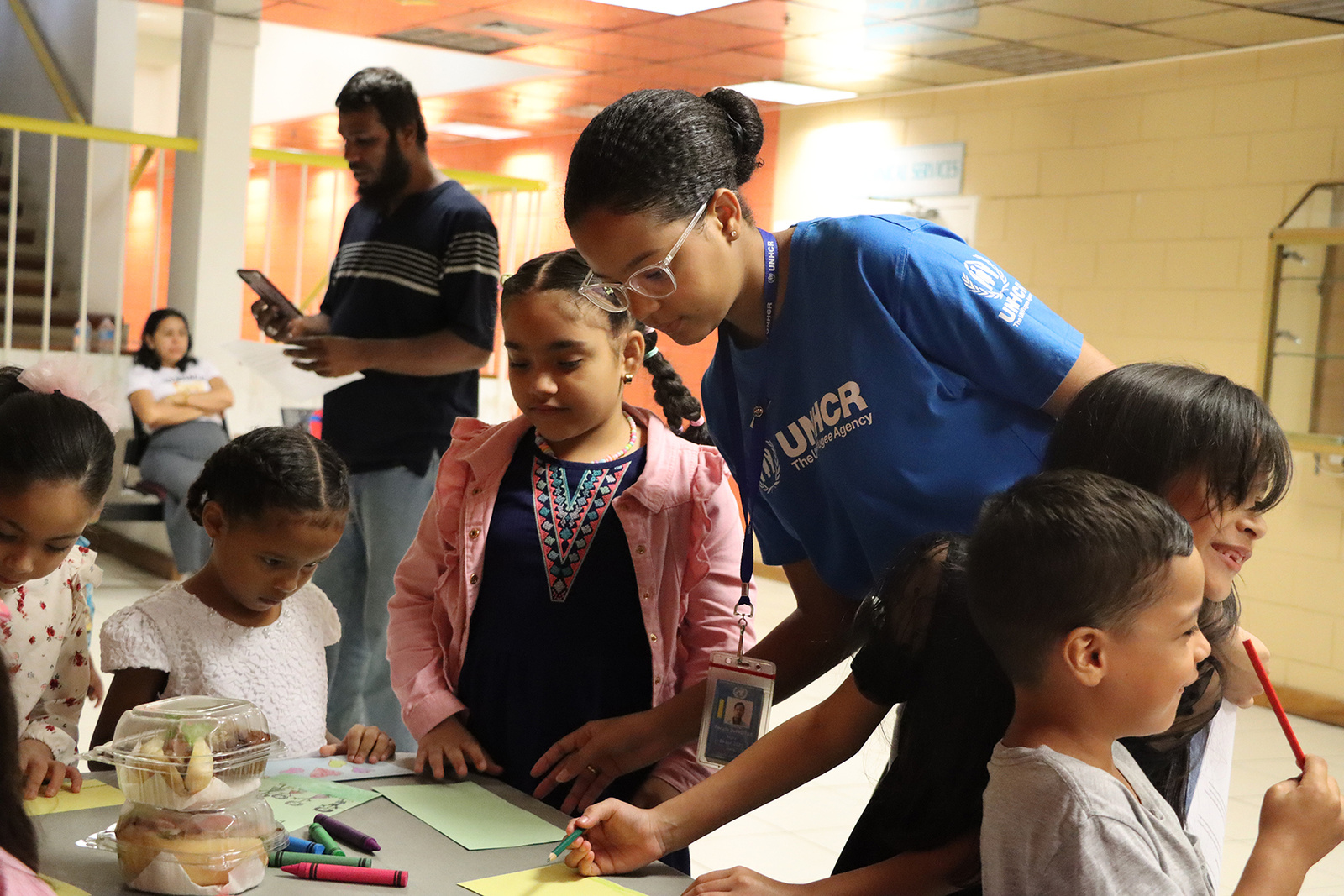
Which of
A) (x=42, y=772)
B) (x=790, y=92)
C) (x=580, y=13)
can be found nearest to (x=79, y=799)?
(x=42, y=772)

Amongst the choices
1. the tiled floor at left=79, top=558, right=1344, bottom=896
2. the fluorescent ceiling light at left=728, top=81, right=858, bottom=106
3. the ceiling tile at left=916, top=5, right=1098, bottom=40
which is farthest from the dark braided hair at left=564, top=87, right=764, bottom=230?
the fluorescent ceiling light at left=728, top=81, right=858, bottom=106

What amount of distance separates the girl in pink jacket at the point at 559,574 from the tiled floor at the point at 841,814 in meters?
0.82

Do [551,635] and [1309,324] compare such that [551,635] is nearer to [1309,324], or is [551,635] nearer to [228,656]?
[228,656]

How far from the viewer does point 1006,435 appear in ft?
4.61

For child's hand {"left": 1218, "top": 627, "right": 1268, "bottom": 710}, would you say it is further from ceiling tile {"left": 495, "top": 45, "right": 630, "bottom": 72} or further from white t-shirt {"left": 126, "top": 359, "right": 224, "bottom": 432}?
ceiling tile {"left": 495, "top": 45, "right": 630, "bottom": 72}

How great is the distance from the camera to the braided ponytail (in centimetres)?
200

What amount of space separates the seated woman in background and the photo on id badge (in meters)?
4.70

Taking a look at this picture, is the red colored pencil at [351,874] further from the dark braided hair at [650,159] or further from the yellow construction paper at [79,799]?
the dark braided hair at [650,159]

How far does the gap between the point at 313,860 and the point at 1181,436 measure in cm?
91

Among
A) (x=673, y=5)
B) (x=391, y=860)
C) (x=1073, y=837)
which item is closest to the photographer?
(x=1073, y=837)

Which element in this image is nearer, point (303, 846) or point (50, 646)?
point (303, 846)

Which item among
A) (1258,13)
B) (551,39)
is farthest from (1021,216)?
(551,39)

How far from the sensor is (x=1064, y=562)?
1.04 meters

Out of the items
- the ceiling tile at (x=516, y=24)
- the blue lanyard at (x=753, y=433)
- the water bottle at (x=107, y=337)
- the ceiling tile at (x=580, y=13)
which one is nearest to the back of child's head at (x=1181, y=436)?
the blue lanyard at (x=753, y=433)
